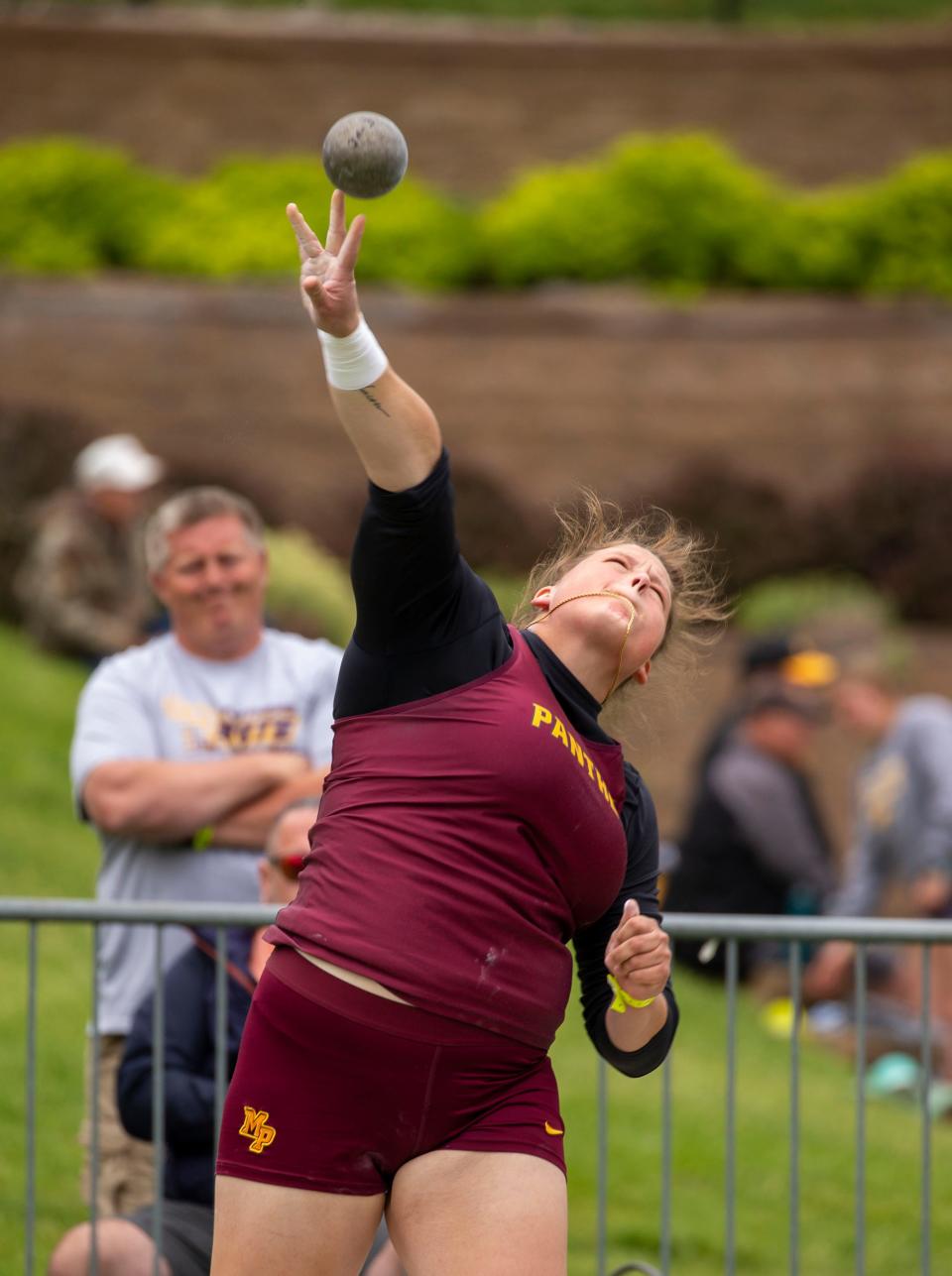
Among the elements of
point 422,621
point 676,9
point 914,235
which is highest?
point 676,9

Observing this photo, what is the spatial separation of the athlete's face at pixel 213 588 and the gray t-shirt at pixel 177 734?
0.22 feet

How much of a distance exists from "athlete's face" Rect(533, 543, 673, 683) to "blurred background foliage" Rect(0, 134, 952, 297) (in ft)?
44.1

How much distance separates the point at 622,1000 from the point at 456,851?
52cm

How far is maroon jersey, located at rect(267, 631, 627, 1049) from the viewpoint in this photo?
265cm

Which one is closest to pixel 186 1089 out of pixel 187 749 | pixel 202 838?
pixel 202 838

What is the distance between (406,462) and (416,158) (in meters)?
16.7

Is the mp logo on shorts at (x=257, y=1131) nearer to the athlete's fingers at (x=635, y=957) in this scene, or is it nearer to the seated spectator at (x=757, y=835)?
the athlete's fingers at (x=635, y=957)

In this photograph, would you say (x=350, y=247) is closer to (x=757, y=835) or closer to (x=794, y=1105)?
(x=794, y=1105)

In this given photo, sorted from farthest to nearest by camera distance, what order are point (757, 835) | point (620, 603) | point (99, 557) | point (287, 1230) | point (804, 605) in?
point (804, 605), point (99, 557), point (757, 835), point (620, 603), point (287, 1230)

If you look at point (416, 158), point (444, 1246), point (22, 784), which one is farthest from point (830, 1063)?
point (416, 158)

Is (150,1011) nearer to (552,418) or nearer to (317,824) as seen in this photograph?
(317,824)

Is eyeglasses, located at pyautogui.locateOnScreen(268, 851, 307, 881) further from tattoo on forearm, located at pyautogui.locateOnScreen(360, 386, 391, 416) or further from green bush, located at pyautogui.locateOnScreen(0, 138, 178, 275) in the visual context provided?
green bush, located at pyautogui.locateOnScreen(0, 138, 178, 275)

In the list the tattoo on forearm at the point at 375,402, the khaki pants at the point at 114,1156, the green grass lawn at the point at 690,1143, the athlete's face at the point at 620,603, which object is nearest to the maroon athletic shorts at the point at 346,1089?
the athlete's face at the point at 620,603

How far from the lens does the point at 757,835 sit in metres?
8.88
